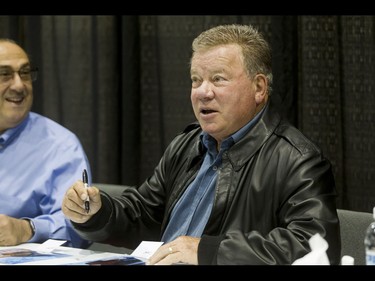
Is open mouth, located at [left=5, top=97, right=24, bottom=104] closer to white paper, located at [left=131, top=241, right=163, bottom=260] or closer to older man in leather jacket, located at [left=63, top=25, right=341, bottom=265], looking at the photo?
older man in leather jacket, located at [left=63, top=25, right=341, bottom=265]

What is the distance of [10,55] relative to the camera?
324 cm

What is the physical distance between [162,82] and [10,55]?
1076 millimetres

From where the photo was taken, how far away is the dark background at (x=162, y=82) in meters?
3.48

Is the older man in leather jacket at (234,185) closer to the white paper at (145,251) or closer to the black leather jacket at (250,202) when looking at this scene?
the black leather jacket at (250,202)

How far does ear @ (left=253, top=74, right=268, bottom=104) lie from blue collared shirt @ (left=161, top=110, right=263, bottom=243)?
55 millimetres

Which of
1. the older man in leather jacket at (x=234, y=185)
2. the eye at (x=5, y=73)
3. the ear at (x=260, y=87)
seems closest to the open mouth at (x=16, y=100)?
the eye at (x=5, y=73)

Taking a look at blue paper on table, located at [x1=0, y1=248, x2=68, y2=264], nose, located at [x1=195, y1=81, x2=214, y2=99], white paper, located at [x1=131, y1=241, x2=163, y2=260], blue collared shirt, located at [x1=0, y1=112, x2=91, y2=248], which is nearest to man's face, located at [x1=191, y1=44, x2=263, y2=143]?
nose, located at [x1=195, y1=81, x2=214, y2=99]

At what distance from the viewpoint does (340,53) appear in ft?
11.5

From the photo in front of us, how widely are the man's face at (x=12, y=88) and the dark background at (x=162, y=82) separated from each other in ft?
3.05

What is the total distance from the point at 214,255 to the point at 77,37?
246 centimetres

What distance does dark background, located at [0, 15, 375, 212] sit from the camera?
3482 millimetres

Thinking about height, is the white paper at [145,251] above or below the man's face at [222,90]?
below

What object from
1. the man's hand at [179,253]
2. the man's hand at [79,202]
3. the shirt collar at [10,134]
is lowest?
the man's hand at [179,253]
